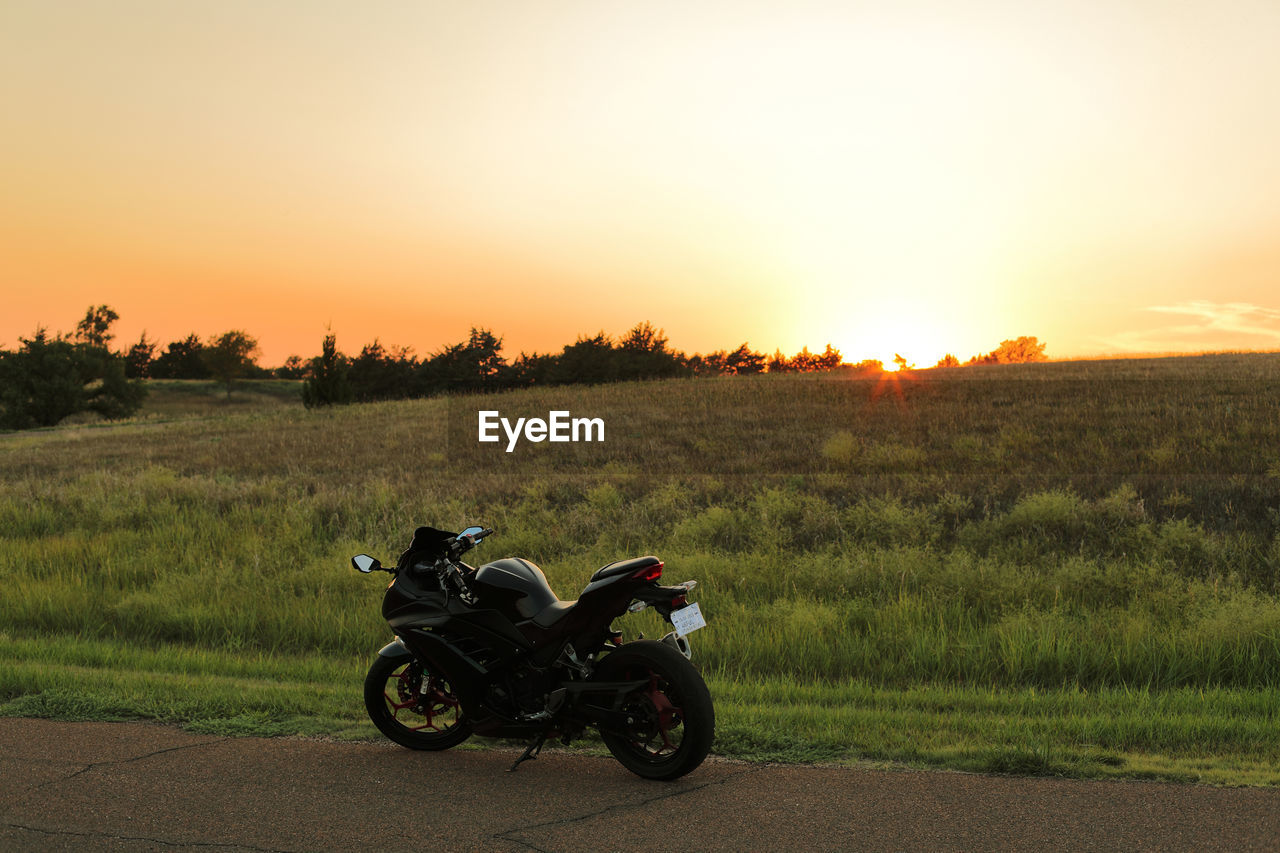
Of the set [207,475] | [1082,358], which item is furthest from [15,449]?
[1082,358]

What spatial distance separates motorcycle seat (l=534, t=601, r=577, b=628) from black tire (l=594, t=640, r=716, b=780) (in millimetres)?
402

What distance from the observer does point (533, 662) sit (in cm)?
626

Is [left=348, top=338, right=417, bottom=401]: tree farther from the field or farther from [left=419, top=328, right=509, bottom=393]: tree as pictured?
the field

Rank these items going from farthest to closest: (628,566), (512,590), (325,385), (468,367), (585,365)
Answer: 1. (468,367)
2. (585,365)
3. (325,385)
4. (512,590)
5. (628,566)

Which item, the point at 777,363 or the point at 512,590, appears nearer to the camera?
the point at 512,590

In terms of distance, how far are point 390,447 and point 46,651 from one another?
23.4m

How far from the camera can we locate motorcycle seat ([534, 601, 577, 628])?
20.2ft

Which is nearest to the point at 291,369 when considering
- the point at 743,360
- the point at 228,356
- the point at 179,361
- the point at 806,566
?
the point at 179,361

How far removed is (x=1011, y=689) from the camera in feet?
29.1

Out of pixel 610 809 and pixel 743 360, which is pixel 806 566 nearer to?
pixel 610 809

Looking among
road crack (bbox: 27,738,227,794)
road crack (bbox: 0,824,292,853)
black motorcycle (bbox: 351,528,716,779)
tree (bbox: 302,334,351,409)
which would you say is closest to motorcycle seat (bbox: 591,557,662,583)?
black motorcycle (bbox: 351,528,716,779)

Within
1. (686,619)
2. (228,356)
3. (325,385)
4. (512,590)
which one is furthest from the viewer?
(228,356)

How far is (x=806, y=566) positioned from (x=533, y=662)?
8.25 meters

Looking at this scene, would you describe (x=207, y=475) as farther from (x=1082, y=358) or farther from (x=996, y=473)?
(x=1082, y=358)
